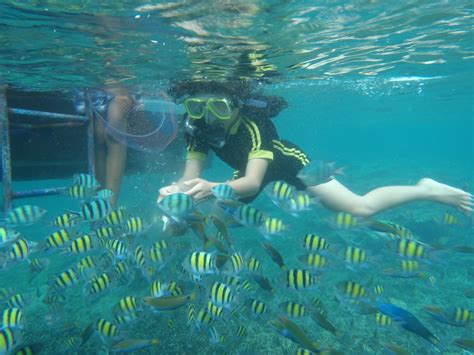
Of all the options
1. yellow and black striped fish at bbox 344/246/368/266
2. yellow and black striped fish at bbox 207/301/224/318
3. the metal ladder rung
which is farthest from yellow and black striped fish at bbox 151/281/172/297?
the metal ladder rung

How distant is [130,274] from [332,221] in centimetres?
379

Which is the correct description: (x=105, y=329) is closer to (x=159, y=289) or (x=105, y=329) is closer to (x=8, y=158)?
(x=159, y=289)

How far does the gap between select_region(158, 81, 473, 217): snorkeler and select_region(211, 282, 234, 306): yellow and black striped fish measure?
125cm

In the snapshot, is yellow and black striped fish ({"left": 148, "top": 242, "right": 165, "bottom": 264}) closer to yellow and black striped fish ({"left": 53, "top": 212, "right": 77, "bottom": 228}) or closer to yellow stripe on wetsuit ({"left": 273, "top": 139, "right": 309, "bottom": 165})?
yellow and black striped fish ({"left": 53, "top": 212, "right": 77, "bottom": 228})

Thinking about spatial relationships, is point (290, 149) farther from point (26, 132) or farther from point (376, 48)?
point (376, 48)

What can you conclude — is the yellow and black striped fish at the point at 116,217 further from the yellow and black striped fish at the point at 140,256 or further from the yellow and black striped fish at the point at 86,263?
the yellow and black striped fish at the point at 86,263

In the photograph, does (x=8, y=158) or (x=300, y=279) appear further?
(x=8, y=158)

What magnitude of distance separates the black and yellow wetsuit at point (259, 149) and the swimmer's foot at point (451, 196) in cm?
298

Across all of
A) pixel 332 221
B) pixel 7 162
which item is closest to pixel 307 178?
pixel 332 221

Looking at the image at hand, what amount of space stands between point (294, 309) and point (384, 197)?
3.86 meters

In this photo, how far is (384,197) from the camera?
284 inches

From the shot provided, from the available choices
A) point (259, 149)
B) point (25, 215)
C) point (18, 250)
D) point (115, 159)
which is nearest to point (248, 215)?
point (259, 149)

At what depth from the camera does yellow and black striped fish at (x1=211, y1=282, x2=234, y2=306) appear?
4105 mm

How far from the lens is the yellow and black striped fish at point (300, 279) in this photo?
4512 mm
